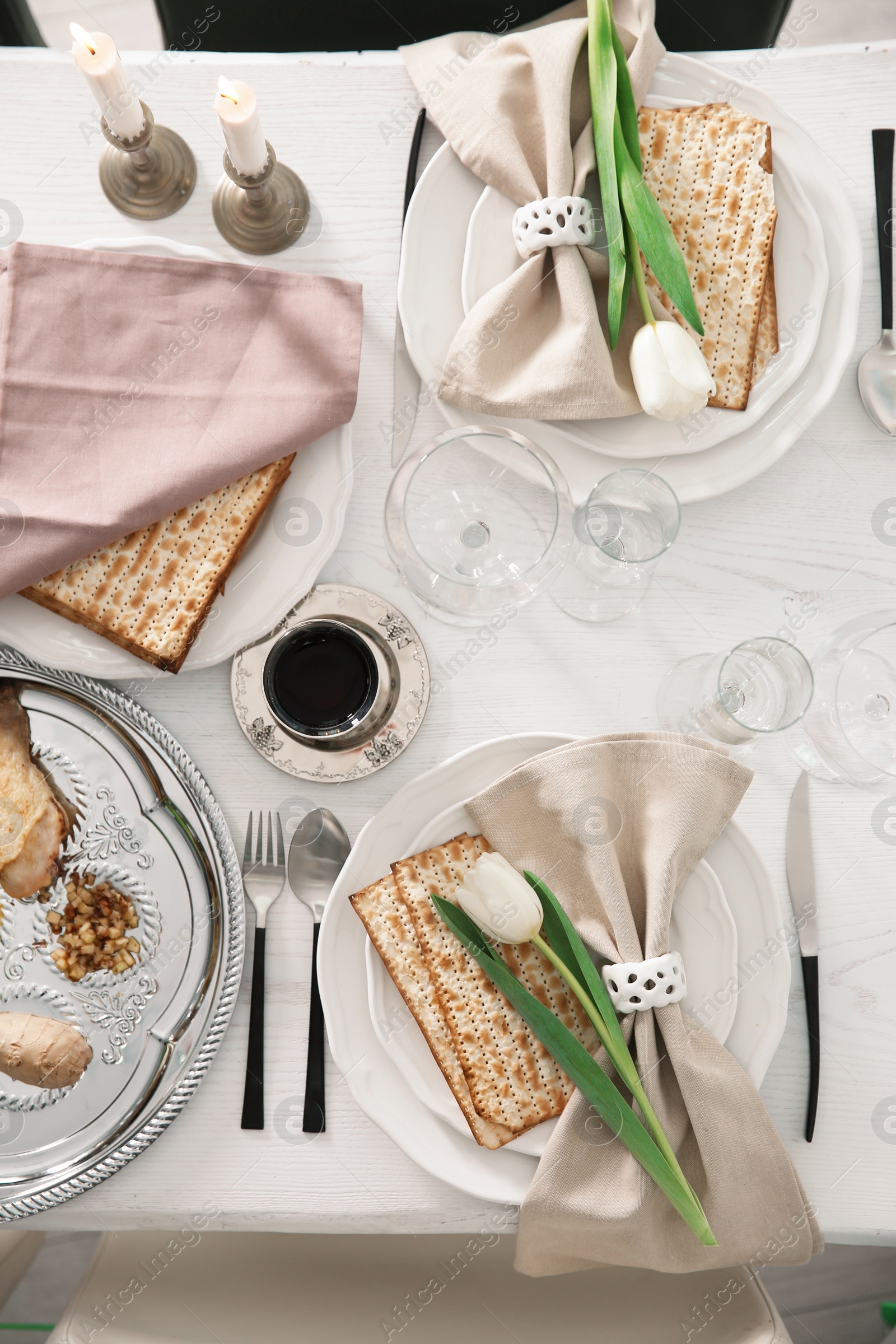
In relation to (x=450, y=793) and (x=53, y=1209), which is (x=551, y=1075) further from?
(x=53, y=1209)

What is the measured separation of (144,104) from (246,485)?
408 millimetres

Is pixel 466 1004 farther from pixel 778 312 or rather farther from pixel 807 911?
pixel 778 312

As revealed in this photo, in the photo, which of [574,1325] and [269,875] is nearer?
[269,875]

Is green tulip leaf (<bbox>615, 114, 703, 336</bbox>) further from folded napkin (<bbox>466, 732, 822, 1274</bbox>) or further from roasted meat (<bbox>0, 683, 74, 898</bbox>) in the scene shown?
roasted meat (<bbox>0, 683, 74, 898</bbox>)

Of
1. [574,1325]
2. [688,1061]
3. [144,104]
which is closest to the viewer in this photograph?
[688,1061]

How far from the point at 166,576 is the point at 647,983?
0.57 m

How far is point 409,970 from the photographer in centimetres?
78

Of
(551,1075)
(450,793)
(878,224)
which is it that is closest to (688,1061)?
(551,1075)

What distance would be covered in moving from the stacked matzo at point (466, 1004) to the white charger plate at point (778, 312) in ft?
1.36

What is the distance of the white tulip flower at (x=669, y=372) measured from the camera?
759 millimetres

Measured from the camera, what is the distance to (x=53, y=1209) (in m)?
0.81

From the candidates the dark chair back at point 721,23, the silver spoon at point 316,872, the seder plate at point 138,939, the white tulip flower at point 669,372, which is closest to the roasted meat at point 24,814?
the seder plate at point 138,939

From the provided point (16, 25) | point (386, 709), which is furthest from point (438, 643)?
point (16, 25)

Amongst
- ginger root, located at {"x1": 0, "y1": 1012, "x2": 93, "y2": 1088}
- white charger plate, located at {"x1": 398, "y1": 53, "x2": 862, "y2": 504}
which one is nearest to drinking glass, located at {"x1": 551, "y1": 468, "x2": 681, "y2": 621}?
white charger plate, located at {"x1": 398, "y1": 53, "x2": 862, "y2": 504}
